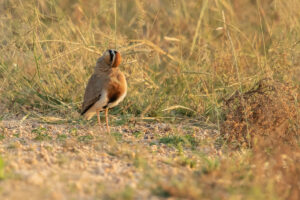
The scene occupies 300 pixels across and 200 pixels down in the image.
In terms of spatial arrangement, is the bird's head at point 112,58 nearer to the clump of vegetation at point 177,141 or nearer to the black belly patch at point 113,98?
the black belly patch at point 113,98

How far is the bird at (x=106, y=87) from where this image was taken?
4.81m

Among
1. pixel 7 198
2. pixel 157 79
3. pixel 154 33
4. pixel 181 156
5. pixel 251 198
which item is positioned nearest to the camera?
pixel 7 198

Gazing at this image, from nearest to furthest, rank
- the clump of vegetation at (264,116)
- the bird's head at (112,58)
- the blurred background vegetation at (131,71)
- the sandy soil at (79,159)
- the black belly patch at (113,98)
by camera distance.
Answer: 1. the sandy soil at (79,159)
2. the clump of vegetation at (264,116)
3. the black belly patch at (113,98)
4. the bird's head at (112,58)
5. the blurred background vegetation at (131,71)

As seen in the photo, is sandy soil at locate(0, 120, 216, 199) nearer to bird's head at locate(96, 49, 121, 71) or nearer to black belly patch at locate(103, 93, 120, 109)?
black belly patch at locate(103, 93, 120, 109)

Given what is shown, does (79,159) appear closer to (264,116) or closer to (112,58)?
(112,58)

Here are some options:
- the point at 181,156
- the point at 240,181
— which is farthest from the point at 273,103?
the point at 240,181

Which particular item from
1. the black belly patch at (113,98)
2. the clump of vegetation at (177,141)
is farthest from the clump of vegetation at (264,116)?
the black belly patch at (113,98)

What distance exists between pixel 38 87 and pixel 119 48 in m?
1.11

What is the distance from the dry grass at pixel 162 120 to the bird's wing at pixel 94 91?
0.95 ft

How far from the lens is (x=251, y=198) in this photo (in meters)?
2.89

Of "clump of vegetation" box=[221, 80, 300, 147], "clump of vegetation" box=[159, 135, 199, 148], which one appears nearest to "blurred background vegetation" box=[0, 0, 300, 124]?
"clump of vegetation" box=[221, 80, 300, 147]

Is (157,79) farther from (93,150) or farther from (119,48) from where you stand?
(93,150)

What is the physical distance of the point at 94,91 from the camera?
16.1ft

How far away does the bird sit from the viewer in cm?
481
